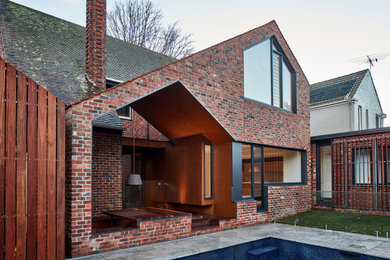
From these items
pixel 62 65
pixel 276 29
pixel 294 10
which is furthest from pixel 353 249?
pixel 294 10

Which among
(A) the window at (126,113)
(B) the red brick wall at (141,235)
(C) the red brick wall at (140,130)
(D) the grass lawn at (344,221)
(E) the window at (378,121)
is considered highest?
(E) the window at (378,121)

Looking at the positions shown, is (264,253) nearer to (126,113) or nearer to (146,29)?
(126,113)

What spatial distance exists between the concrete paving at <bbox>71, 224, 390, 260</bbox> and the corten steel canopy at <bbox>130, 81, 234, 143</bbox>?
8.12 ft

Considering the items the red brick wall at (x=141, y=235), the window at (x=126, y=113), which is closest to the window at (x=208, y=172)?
the red brick wall at (x=141, y=235)

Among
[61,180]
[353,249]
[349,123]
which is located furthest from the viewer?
[349,123]

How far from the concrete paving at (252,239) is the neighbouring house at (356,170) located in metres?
2.34

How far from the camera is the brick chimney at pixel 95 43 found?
26.3ft

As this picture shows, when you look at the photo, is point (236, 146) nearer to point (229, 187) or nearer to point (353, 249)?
point (229, 187)

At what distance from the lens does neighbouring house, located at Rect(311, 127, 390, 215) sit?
30.2 feet

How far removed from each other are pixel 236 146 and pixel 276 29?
4.38m

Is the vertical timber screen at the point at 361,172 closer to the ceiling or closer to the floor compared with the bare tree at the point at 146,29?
closer to the floor

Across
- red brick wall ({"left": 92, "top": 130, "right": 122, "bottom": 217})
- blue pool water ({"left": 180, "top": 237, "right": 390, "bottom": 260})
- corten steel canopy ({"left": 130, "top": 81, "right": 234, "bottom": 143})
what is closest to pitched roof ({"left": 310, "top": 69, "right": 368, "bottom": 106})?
corten steel canopy ({"left": 130, "top": 81, "right": 234, "bottom": 143})

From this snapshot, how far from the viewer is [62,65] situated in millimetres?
8391

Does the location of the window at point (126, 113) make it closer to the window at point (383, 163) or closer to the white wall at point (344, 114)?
the window at point (383, 163)
